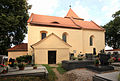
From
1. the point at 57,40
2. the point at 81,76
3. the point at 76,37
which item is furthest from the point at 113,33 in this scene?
the point at 81,76

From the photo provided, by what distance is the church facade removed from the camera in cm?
1452

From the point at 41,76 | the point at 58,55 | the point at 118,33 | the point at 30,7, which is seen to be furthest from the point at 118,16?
the point at 41,76

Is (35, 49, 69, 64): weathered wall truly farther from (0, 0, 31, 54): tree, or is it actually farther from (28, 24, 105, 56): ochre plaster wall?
(0, 0, 31, 54): tree

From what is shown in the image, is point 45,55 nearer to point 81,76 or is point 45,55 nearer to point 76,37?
point 81,76

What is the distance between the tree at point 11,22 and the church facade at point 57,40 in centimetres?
301

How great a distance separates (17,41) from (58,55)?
1341 cm

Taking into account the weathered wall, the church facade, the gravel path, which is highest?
the church facade

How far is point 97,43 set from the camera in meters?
24.0

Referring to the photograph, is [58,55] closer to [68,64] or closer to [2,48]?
[68,64]

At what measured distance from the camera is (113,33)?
107ft

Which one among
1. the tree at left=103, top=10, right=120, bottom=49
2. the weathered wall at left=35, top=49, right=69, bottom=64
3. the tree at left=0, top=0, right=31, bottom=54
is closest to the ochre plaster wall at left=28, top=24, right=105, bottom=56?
the weathered wall at left=35, top=49, right=69, bottom=64

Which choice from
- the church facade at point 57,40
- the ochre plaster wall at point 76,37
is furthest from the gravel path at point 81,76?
the ochre plaster wall at point 76,37

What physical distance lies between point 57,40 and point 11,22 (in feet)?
34.4

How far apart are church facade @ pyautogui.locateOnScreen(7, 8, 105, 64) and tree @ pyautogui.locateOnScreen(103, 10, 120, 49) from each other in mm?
9021
